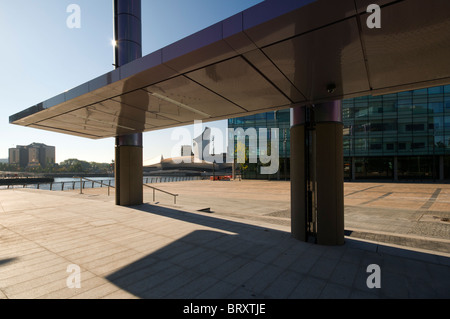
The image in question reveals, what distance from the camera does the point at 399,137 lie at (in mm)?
39531

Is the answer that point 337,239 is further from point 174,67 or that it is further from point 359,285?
point 174,67

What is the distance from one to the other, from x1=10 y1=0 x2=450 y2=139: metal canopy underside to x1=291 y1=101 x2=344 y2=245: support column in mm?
559

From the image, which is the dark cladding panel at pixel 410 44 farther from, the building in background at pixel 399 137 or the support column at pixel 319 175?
the building in background at pixel 399 137

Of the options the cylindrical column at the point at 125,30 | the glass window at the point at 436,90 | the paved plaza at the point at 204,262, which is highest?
the glass window at the point at 436,90

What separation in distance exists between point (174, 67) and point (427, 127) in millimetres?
48363

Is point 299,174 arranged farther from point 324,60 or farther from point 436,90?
point 436,90

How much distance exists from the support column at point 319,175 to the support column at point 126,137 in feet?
28.8

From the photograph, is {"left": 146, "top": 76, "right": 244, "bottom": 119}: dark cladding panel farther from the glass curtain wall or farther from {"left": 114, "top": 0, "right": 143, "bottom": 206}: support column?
the glass curtain wall

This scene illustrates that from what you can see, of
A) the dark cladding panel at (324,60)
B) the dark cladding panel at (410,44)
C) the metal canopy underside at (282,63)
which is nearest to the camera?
the dark cladding panel at (410,44)

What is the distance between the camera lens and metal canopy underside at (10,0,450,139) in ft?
9.96

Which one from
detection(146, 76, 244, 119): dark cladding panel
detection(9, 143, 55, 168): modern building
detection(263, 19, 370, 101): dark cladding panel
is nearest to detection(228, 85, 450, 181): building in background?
detection(146, 76, 244, 119): dark cladding panel

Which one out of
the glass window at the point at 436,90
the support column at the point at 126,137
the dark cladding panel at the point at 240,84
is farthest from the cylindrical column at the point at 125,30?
the glass window at the point at 436,90

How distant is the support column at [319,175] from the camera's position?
19.2 ft

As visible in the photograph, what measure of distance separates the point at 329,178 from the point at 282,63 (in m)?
3.18
